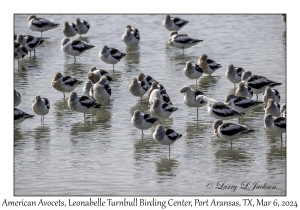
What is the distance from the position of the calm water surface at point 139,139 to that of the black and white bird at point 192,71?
0.44m

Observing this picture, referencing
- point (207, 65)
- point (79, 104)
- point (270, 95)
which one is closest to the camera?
point (79, 104)

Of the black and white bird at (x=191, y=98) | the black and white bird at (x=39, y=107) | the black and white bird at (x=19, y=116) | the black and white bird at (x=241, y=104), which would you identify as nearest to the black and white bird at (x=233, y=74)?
the black and white bird at (x=191, y=98)

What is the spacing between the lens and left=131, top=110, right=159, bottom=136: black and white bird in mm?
17750

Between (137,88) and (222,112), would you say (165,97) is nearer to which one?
(137,88)

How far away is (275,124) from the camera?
17172mm

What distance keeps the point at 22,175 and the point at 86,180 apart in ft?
4.82

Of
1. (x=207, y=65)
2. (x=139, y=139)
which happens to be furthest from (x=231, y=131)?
(x=207, y=65)

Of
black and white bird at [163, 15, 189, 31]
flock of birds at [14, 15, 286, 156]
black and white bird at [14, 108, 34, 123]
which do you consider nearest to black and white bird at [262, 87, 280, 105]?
flock of birds at [14, 15, 286, 156]

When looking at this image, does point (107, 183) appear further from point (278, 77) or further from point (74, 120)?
point (278, 77)

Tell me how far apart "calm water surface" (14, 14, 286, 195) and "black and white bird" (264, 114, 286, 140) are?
38cm

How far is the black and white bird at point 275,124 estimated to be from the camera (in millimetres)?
17094

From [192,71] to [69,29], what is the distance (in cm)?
839

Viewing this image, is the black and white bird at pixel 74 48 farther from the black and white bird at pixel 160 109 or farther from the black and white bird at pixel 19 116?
the black and white bird at pixel 160 109

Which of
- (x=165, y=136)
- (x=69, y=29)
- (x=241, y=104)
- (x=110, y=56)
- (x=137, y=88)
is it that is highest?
(x=69, y=29)
